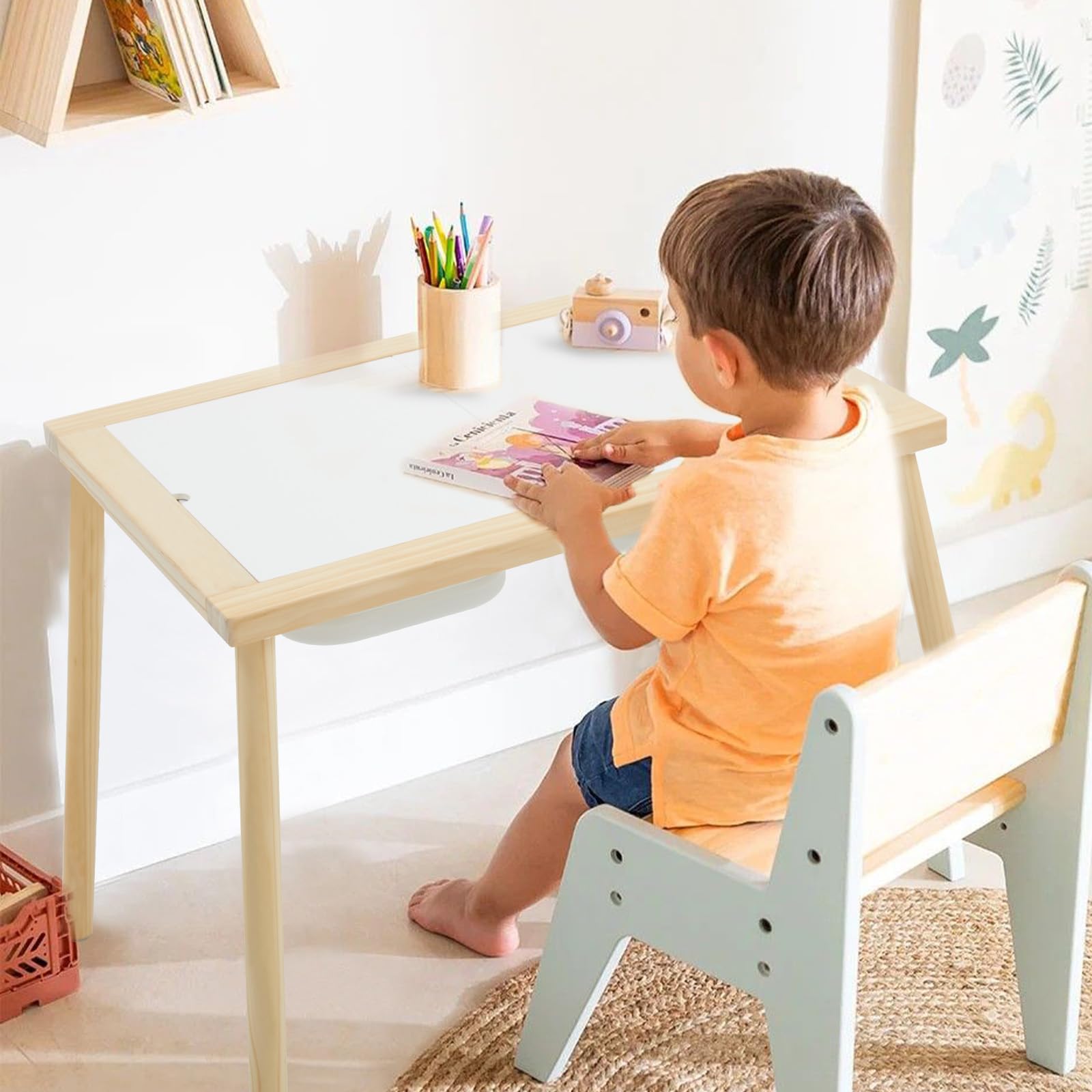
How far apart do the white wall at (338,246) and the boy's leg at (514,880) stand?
31 cm

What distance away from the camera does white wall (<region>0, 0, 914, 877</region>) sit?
1.90 metres

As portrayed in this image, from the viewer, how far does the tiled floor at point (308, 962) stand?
6.24ft

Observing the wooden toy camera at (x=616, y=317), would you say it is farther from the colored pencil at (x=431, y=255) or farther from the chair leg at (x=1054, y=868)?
the chair leg at (x=1054, y=868)

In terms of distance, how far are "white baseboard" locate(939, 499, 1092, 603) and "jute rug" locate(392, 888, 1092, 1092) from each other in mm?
802

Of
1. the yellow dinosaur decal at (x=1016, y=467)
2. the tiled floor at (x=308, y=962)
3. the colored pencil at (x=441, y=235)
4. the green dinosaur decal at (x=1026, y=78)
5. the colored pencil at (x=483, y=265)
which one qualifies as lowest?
the tiled floor at (x=308, y=962)

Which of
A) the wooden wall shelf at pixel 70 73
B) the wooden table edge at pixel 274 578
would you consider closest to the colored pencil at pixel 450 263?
the wooden wall shelf at pixel 70 73

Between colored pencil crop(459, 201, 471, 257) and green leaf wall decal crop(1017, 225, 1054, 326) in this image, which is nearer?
Answer: colored pencil crop(459, 201, 471, 257)

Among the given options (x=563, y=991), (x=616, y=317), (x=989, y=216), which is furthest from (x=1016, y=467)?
(x=563, y=991)

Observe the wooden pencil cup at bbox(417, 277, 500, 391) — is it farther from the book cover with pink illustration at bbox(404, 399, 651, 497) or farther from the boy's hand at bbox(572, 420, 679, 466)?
the boy's hand at bbox(572, 420, 679, 466)

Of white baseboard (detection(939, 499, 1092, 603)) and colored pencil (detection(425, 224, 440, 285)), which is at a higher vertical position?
colored pencil (detection(425, 224, 440, 285))

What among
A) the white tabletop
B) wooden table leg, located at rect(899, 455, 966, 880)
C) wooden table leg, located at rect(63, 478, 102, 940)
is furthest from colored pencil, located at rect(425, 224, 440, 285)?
wooden table leg, located at rect(899, 455, 966, 880)

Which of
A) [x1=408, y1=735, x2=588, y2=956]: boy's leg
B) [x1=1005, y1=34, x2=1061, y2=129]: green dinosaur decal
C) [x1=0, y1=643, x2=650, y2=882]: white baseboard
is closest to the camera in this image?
[x1=408, y1=735, x2=588, y2=956]: boy's leg

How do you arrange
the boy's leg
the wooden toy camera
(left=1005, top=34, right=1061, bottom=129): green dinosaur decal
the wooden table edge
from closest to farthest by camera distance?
the wooden table edge < the boy's leg < the wooden toy camera < (left=1005, top=34, right=1061, bottom=129): green dinosaur decal

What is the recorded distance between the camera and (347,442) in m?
1.81
